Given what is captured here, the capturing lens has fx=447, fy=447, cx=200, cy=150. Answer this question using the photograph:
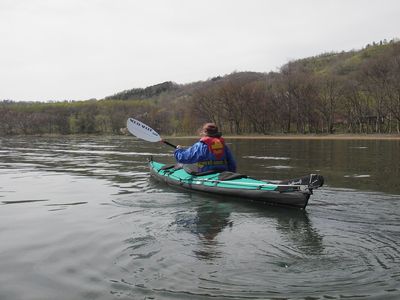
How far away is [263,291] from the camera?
4.56 metres

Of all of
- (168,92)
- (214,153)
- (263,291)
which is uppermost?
(168,92)

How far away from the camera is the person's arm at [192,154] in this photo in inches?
408

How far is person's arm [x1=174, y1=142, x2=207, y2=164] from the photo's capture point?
34.0ft

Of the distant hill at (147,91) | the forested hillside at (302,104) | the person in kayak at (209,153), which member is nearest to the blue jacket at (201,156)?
the person in kayak at (209,153)

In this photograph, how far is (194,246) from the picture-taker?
247 inches

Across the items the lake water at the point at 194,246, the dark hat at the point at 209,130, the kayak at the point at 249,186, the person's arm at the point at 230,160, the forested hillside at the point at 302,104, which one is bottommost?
the lake water at the point at 194,246

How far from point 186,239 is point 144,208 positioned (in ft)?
8.82

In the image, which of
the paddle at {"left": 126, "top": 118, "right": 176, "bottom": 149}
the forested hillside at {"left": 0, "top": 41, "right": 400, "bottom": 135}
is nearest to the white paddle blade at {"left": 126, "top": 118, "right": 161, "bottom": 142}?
the paddle at {"left": 126, "top": 118, "right": 176, "bottom": 149}

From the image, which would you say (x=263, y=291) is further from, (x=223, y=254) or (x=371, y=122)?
(x=371, y=122)

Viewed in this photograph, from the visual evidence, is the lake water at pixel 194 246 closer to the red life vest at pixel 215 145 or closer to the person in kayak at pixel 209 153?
the person in kayak at pixel 209 153

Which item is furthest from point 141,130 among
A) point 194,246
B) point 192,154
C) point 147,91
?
point 147,91

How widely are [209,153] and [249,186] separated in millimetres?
1518

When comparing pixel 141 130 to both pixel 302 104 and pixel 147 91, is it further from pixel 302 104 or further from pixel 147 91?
pixel 147 91

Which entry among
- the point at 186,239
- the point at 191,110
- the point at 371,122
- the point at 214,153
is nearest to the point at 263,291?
the point at 186,239
